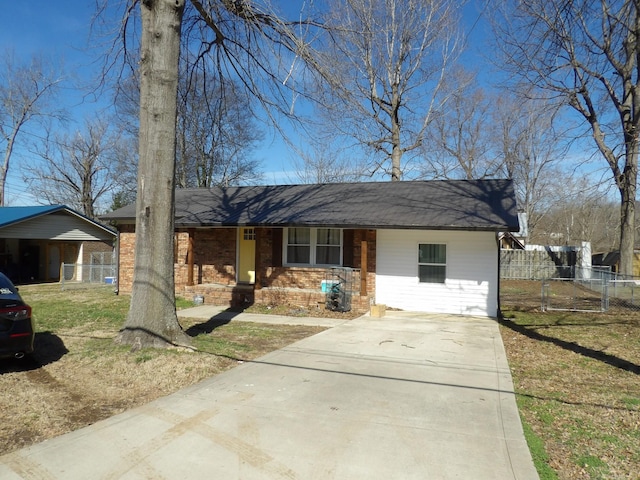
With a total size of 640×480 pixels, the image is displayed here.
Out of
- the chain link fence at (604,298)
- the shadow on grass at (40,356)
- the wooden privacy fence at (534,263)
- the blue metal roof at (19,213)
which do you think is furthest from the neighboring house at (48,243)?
the wooden privacy fence at (534,263)

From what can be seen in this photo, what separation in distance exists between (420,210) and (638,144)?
17.1ft

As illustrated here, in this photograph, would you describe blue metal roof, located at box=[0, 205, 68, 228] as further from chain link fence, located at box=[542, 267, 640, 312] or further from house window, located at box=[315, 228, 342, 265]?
chain link fence, located at box=[542, 267, 640, 312]

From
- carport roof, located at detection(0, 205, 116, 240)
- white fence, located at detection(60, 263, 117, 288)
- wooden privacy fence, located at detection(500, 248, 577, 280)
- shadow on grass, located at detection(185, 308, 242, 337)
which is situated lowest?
shadow on grass, located at detection(185, 308, 242, 337)

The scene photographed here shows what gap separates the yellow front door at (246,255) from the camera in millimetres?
15109

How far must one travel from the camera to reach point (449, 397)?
5.54 meters

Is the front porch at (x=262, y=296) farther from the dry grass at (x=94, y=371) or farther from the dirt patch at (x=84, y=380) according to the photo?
the dirt patch at (x=84, y=380)

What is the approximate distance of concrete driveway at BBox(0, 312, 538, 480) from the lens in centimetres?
362

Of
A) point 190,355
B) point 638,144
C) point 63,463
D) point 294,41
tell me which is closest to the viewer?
point 63,463

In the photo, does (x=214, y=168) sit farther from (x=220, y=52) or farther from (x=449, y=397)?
(x=449, y=397)

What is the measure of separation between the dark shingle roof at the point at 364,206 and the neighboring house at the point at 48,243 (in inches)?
348

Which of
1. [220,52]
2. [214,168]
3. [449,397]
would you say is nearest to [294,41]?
[220,52]

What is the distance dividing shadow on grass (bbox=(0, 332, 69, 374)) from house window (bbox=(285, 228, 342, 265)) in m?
7.15

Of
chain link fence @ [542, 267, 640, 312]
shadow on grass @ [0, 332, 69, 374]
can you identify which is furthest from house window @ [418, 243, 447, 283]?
shadow on grass @ [0, 332, 69, 374]

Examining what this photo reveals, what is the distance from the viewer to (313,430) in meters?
4.41
